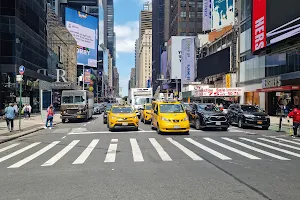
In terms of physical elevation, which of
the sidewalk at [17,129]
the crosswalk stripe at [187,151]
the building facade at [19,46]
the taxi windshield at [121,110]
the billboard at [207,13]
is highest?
the billboard at [207,13]

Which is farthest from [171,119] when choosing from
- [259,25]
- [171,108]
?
[259,25]

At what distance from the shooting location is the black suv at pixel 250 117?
21.2 m

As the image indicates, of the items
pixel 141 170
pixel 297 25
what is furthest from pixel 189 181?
pixel 297 25

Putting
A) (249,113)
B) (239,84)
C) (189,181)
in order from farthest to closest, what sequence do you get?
(239,84) < (249,113) < (189,181)

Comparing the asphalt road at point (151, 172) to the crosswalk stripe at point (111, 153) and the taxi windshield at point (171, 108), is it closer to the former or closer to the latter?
the crosswalk stripe at point (111, 153)

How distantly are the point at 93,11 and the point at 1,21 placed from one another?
12713 cm

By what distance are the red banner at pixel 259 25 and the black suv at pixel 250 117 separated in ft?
55.7

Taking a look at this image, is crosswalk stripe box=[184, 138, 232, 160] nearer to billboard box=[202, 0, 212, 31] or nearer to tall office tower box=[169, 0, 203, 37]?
billboard box=[202, 0, 212, 31]

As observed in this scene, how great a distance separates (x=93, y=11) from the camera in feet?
520

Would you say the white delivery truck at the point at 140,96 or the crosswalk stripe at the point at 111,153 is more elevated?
the white delivery truck at the point at 140,96

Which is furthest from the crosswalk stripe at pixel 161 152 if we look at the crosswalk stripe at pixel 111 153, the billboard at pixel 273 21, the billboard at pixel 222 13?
the billboard at pixel 222 13

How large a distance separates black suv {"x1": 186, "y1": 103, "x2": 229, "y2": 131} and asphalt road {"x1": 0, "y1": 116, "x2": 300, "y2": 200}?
6298 mm

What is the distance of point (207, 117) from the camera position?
19.1m

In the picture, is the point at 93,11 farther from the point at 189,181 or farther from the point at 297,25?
the point at 189,181
